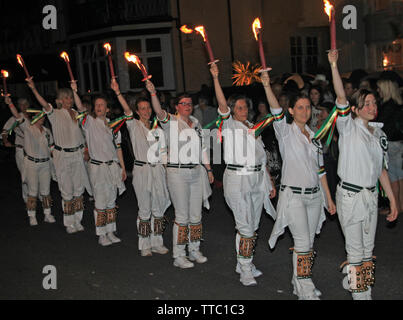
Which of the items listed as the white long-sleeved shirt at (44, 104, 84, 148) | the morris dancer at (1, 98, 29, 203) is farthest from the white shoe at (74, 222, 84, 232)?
the morris dancer at (1, 98, 29, 203)

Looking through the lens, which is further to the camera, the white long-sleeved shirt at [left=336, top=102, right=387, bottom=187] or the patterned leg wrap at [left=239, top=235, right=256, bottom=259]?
the patterned leg wrap at [left=239, top=235, right=256, bottom=259]

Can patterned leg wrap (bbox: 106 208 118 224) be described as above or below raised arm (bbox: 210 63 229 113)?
below

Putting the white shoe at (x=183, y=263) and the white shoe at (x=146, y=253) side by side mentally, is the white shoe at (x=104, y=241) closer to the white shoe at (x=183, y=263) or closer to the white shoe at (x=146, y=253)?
the white shoe at (x=146, y=253)

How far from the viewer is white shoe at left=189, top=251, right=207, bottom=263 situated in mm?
6855

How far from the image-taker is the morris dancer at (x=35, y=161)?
9.37 m

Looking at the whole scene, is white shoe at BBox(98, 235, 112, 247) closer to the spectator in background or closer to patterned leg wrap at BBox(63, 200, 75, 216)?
patterned leg wrap at BBox(63, 200, 75, 216)

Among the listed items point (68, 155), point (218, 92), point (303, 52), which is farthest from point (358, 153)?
point (303, 52)

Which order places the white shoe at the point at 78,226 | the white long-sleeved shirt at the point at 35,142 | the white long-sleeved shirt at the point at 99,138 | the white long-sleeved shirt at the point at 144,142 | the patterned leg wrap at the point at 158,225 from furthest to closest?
1. the white long-sleeved shirt at the point at 35,142
2. the white shoe at the point at 78,226
3. the white long-sleeved shirt at the point at 99,138
4. the patterned leg wrap at the point at 158,225
5. the white long-sleeved shirt at the point at 144,142

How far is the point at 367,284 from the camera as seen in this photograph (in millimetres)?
5004

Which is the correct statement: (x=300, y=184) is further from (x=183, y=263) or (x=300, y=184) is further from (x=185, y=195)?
(x=183, y=263)

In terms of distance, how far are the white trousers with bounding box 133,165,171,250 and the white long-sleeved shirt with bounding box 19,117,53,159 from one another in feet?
9.34

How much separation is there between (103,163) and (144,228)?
4.23 ft

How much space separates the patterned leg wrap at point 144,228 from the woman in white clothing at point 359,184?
3.05 m

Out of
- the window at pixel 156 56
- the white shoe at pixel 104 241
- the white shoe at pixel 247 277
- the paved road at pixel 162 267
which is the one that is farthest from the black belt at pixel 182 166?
the window at pixel 156 56
